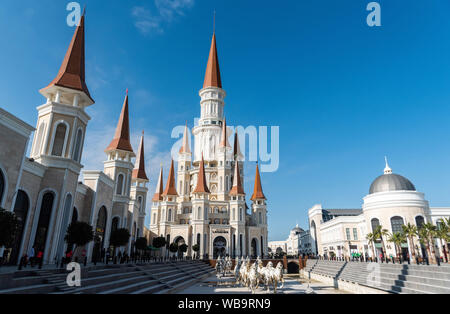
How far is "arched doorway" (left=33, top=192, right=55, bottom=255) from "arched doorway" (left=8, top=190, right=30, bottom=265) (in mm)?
958

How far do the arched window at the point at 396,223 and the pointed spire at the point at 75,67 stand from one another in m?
43.2

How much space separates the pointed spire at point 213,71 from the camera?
67.1 m

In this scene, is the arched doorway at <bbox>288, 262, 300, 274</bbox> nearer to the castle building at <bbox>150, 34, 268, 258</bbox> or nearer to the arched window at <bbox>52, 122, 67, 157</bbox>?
the castle building at <bbox>150, 34, 268, 258</bbox>

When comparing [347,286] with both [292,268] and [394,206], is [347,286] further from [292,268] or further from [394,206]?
[292,268]

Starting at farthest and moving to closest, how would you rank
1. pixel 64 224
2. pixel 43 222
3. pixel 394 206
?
pixel 394 206 → pixel 64 224 → pixel 43 222

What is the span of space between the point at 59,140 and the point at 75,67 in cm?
661

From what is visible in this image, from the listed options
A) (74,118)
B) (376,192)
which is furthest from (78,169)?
(376,192)

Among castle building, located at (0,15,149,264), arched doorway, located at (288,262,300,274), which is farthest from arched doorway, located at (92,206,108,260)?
arched doorway, located at (288,262,300,274)

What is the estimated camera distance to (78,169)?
20891mm

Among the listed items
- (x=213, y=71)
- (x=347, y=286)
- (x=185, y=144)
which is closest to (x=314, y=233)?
(x=185, y=144)

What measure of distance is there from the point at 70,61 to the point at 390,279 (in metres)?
30.1

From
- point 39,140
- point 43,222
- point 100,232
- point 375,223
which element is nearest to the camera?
point 43,222

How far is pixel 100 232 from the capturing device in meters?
25.6
